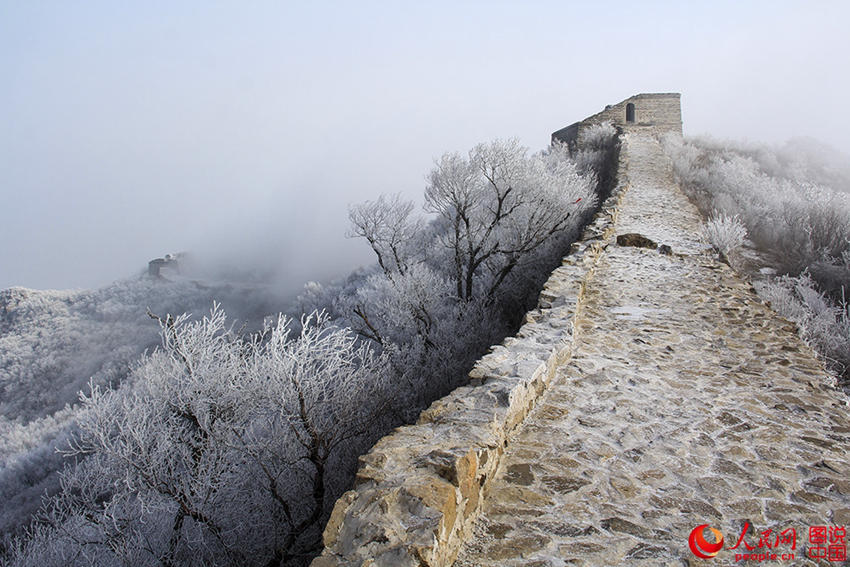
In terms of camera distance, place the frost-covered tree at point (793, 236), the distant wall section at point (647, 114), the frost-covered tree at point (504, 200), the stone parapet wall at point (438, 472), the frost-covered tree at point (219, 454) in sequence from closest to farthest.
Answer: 1. the stone parapet wall at point (438, 472)
2. the frost-covered tree at point (219, 454)
3. the frost-covered tree at point (793, 236)
4. the frost-covered tree at point (504, 200)
5. the distant wall section at point (647, 114)

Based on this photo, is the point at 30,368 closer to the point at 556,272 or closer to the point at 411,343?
the point at 411,343

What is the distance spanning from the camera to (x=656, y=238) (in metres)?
7.81

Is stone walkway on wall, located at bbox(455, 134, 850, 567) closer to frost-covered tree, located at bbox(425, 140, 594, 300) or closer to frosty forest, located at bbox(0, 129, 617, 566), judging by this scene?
frosty forest, located at bbox(0, 129, 617, 566)

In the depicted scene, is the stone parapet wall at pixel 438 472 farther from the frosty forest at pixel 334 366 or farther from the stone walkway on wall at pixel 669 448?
the frosty forest at pixel 334 366

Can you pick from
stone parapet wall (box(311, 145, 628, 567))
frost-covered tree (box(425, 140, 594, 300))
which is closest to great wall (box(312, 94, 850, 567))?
stone parapet wall (box(311, 145, 628, 567))

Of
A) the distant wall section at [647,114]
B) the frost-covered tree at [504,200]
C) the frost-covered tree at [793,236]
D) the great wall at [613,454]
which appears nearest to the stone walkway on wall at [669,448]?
the great wall at [613,454]

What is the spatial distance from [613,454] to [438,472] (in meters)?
1.15

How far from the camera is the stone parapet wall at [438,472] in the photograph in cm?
184

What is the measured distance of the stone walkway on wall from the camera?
6.83ft

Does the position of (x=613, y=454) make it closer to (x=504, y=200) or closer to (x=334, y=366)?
(x=334, y=366)

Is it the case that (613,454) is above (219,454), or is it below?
above

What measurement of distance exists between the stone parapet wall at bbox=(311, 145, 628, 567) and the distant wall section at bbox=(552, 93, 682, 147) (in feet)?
65.5

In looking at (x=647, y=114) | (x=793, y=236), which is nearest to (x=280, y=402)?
(x=793, y=236)

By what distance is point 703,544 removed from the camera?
6.64 feet
